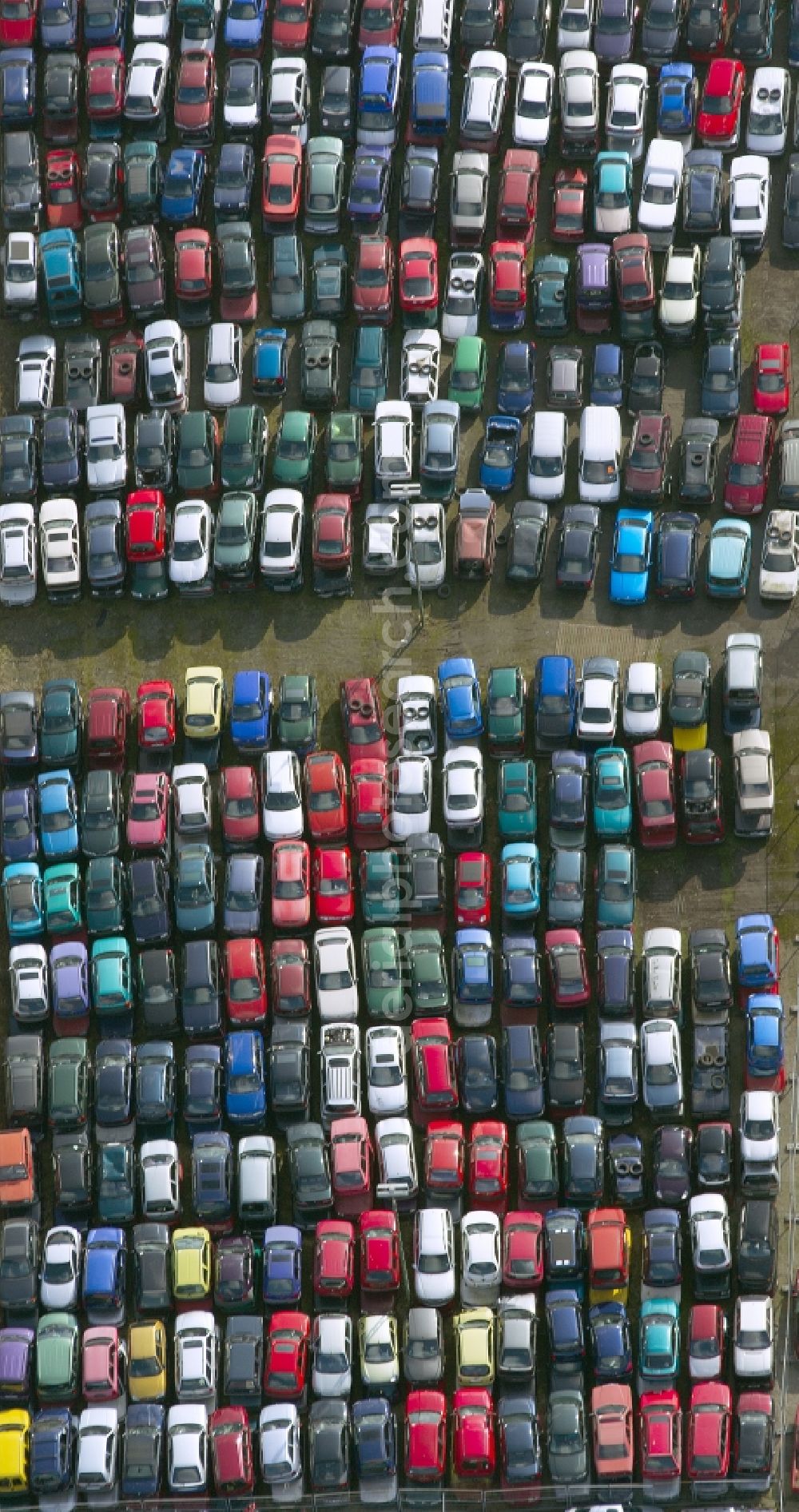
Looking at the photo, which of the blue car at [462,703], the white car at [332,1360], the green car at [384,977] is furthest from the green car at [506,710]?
the white car at [332,1360]

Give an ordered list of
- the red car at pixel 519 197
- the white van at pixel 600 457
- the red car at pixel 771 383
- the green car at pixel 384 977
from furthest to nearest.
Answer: the red car at pixel 519 197, the red car at pixel 771 383, the white van at pixel 600 457, the green car at pixel 384 977

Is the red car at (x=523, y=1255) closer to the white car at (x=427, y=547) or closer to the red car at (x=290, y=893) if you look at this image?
the red car at (x=290, y=893)

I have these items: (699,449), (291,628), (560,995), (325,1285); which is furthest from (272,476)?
(325,1285)

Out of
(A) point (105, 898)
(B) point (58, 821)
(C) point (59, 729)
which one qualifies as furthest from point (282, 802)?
(C) point (59, 729)

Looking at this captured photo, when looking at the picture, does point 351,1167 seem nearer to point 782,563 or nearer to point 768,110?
point 782,563

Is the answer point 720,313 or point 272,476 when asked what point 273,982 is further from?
point 720,313
